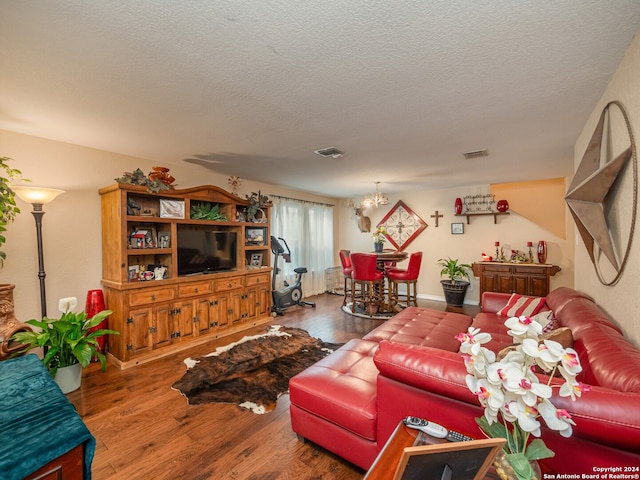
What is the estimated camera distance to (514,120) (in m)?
2.42

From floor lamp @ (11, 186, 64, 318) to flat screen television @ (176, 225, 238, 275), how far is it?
123cm

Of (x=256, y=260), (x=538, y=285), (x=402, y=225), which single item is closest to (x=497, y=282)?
(x=538, y=285)

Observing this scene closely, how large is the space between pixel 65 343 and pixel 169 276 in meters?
1.21

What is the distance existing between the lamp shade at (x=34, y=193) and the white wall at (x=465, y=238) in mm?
5735

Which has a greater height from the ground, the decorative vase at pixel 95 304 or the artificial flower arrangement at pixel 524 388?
the artificial flower arrangement at pixel 524 388

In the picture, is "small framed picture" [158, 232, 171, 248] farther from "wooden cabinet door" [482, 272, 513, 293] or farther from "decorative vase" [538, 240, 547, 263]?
"decorative vase" [538, 240, 547, 263]

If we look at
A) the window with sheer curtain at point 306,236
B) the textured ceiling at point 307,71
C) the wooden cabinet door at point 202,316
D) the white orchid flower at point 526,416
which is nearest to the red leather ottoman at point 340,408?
the white orchid flower at point 526,416

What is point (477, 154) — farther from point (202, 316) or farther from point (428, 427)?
point (202, 316)

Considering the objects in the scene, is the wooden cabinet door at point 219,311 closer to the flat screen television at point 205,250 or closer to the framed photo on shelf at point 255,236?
the flat screen television at point 205,250

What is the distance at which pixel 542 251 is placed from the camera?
4.77 metres

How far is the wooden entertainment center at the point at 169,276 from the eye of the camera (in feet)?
9.70

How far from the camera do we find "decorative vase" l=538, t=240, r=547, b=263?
15.6ft

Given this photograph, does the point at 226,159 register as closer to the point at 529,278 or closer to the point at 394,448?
the point at 394,448

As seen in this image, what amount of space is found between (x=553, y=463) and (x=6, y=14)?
2900 millimetres
